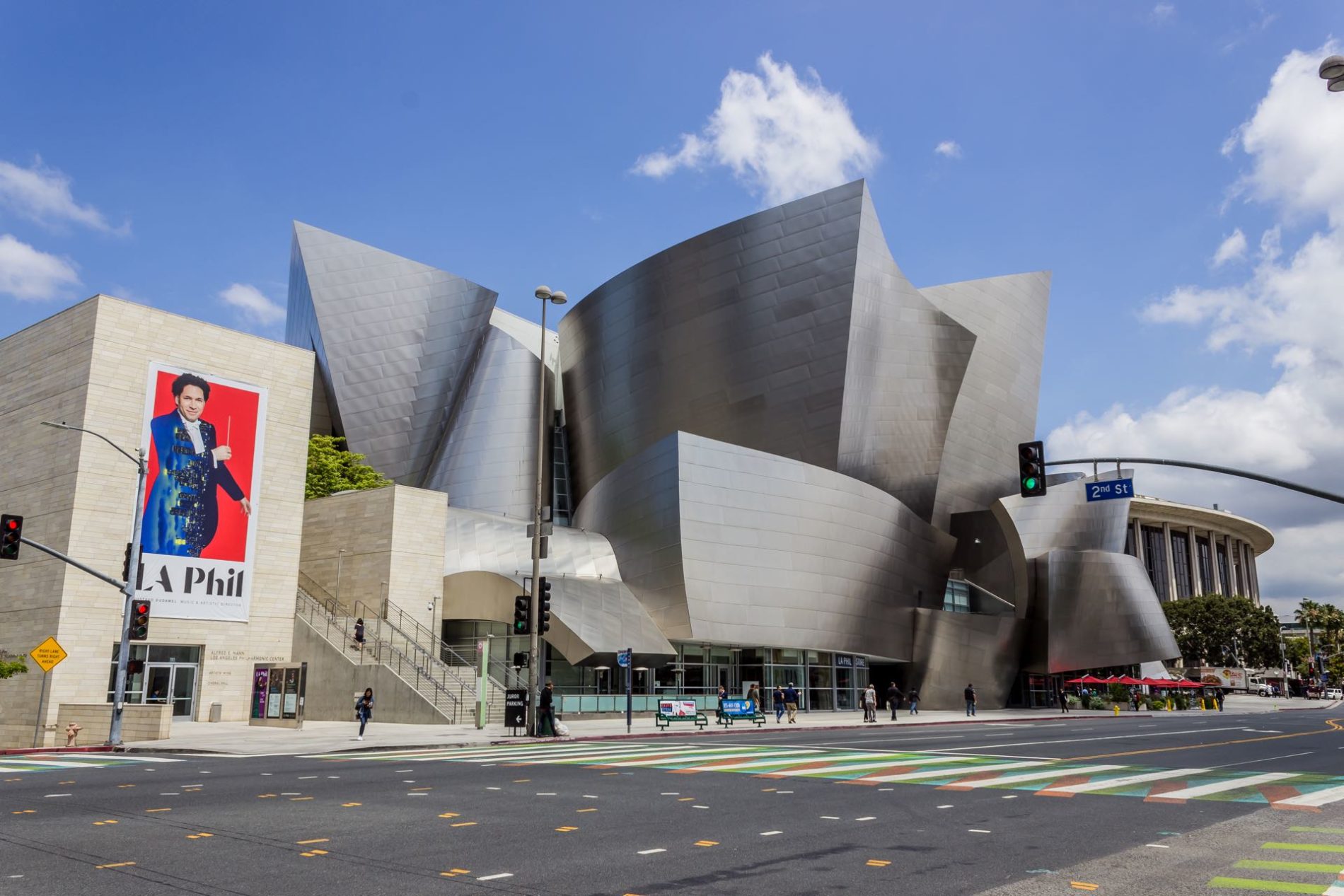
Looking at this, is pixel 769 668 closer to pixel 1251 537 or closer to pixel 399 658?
pixel 399 658

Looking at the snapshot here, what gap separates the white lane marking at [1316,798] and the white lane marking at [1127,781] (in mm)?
2061

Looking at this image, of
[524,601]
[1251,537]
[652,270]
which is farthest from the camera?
[1251,537]

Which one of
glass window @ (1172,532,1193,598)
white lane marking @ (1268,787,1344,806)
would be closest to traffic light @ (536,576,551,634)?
white lane marking @ (1268,787,1344,806)

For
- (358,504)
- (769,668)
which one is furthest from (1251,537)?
(358,504)

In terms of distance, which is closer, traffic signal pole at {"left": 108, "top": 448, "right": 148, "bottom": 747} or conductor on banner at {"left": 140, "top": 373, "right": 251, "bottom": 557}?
traffic signal pole at {"left": 108, "top": 448, "right": 148, "bottom": 747}

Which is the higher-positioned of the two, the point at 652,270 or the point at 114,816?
the point at 652,270

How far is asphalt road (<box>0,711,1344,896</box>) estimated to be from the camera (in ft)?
25.7

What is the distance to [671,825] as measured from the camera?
1064cm

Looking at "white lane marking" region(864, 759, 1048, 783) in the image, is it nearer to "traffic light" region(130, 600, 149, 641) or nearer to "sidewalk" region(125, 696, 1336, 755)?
"sidewalk" region(125, 696, 1336, 755)

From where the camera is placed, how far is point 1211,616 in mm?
Answer: 95062

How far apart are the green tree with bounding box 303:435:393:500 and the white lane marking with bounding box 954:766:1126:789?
45503 millimetres

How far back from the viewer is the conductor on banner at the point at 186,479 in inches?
1414

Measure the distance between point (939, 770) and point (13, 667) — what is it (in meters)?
28.8

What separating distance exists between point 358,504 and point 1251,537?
129m
